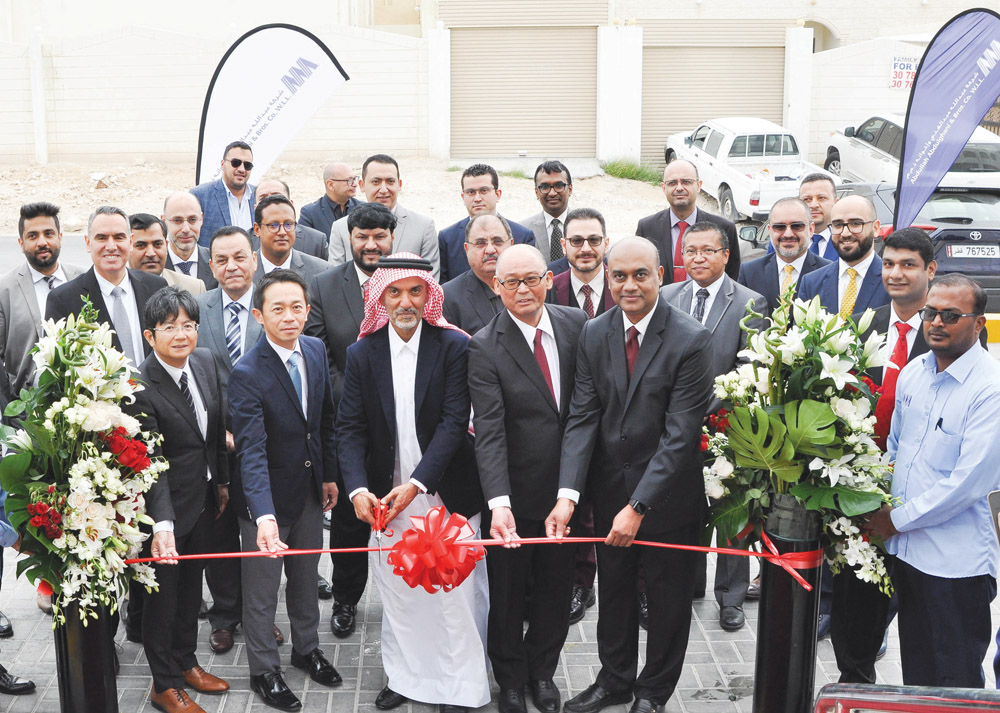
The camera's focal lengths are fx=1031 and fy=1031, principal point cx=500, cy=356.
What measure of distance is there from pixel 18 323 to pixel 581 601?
3.80 m

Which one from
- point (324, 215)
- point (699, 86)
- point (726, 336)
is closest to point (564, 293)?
point (726, 336)

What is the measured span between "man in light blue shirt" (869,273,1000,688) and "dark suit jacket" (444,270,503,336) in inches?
99.9

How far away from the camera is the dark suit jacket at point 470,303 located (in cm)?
612

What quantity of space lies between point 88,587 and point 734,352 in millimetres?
3466

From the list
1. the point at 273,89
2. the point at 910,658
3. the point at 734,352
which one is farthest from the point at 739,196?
the point at 910,658

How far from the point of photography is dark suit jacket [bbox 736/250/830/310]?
6680 mm

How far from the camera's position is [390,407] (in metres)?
5.18

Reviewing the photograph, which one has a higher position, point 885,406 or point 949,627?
point 885,406

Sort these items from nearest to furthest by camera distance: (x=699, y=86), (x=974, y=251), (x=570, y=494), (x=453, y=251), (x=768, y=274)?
(x=570, y=494), (x=768, y=274), (x=453, y=251), (x=974, y=251), (x=699, y=86)

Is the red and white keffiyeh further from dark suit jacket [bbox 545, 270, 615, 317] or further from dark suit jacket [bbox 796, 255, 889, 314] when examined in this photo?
dark suit jacket [bbox 796, 255, 889, 314]

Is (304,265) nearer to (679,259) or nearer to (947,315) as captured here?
(679,259)

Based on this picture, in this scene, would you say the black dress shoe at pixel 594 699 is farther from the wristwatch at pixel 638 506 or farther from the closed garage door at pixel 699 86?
the closed garage door at pixel 699 86

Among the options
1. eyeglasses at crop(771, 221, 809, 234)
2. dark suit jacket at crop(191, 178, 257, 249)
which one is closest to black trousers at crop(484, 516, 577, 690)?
eyeglasses at crop(771, 221, 809, 234)

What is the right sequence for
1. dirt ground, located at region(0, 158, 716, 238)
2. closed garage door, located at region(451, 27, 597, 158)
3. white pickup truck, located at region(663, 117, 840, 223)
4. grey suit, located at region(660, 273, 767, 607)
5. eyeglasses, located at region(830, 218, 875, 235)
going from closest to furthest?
grey suit, located at region(660, 273, 767, 607) < eyeglasses, located at region(830, 218, 875, 235) < white pickup truck, located at region(663, 117, 840, 223) < dirt ground, located at region(0, 158, 716, 238) < closed garage door, located at region(451, 27, 597, 158)
